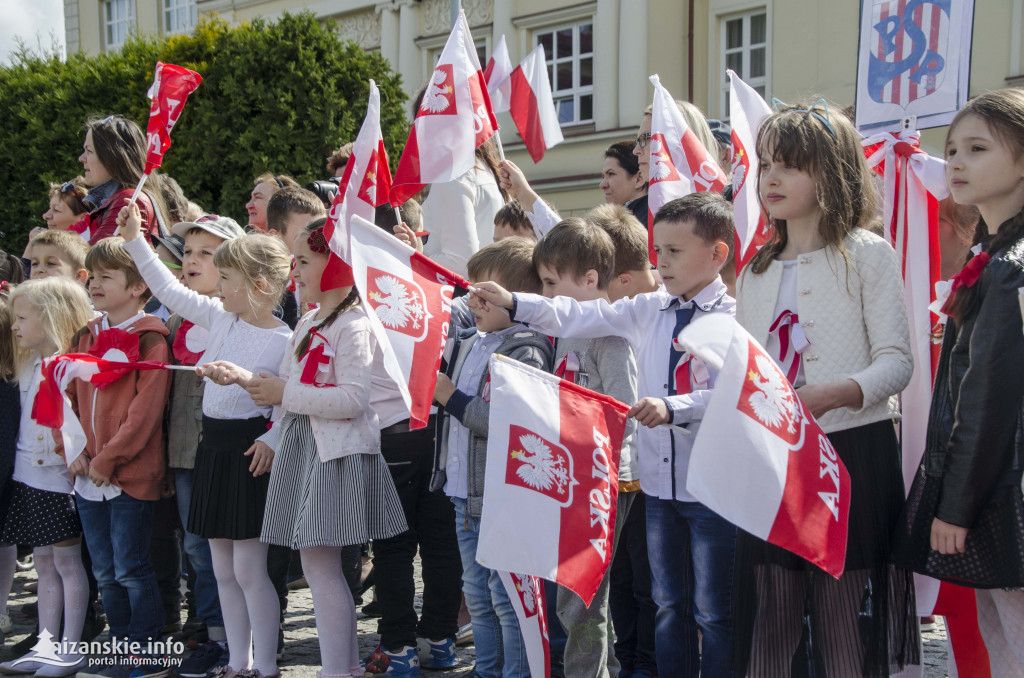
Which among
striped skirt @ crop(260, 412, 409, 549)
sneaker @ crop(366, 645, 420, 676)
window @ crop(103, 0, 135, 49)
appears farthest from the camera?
window @ crop(103, 0, 135, 49)

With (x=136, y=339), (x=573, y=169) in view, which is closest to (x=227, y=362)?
(x=136, y=339)

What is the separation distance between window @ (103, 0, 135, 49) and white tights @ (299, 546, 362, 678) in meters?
25.7

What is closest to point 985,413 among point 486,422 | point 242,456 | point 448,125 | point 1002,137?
point 1002,137

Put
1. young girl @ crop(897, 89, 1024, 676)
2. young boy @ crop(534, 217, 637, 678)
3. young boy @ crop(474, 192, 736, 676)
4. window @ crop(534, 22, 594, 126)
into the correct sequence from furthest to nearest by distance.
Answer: window @ crop(534, 22, 594, 126) < young boy @ crop(534, 217, 637, 678) < young boy @ crop(474, 192, 736, 676) < young girl @ crop(897, 89, 1024, 676)

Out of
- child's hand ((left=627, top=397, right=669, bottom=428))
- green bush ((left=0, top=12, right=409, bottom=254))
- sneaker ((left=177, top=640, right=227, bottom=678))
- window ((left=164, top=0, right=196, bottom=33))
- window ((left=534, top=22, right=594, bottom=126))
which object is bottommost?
sneaker ((left=177, top=640, right=227, bottom=678))

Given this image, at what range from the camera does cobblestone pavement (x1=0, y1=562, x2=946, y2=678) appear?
14.1 feet

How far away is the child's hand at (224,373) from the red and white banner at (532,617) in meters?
1.32

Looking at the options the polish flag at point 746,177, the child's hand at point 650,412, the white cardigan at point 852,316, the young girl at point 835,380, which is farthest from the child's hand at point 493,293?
the polish flag at point 746,177

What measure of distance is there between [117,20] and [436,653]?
26.7 meters

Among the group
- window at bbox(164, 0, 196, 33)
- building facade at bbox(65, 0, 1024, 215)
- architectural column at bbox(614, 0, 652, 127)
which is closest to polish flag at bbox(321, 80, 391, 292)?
building facade at bbox(65, 0, 1024, 215)

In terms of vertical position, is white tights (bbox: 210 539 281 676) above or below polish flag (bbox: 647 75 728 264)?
below

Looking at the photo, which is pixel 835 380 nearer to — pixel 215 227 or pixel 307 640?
pixel 307 640

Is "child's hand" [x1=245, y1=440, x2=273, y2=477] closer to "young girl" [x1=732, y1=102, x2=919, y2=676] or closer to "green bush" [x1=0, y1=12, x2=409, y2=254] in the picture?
"young girl" [x1=732, y1=102, x2=919, y2=676]

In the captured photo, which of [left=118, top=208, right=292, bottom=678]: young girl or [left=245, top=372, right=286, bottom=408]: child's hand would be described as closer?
[left=245, top=372, right=286, bottom=408]: child's hand
